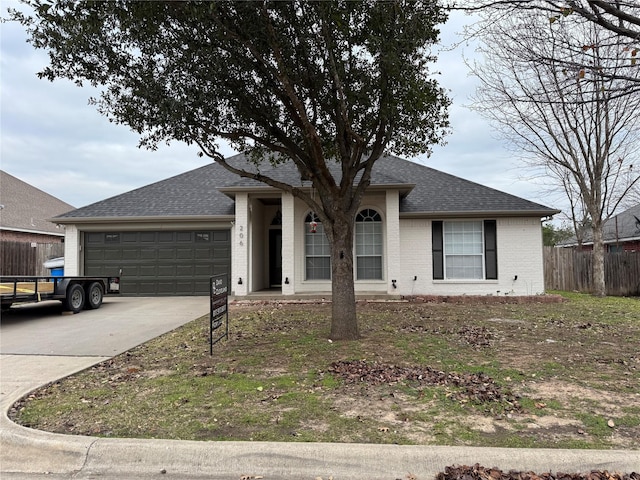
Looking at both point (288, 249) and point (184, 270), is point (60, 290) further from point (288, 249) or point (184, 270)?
point (288, 249)

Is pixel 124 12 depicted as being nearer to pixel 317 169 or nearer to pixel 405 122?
pixel 317 169

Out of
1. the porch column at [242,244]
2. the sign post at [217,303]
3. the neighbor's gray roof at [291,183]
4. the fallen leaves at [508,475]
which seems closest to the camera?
the fallen leaves at [508,475]

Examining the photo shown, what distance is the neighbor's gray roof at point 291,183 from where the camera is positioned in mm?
13352

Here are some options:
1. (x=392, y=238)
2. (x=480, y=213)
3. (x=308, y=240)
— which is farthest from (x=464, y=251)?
(x=308, y=240)

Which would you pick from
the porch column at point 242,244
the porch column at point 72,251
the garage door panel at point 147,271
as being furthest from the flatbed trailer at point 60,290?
the porch column at point 242,244

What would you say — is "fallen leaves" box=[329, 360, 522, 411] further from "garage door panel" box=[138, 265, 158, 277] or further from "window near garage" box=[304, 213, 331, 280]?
"garage door panel" box=[138, 265, 158, 277]

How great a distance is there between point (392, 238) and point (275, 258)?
501 centimetres

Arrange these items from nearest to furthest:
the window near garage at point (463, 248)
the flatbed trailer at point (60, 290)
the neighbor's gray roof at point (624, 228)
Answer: the flatbed trailer at point (60, 290), the window near garage at point (463, 248), the neighbor's gray roof at point (624, 228)

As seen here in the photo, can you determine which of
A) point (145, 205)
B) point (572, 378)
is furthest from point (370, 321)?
point (145, 205)

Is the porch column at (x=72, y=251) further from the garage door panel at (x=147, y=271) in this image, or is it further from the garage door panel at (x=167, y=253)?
the garage door panel at (x=167, y=253)

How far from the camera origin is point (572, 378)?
5.19 m

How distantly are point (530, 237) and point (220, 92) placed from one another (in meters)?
10.7

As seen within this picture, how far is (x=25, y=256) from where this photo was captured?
17.6m

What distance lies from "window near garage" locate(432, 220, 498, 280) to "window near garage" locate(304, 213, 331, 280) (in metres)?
3.49
